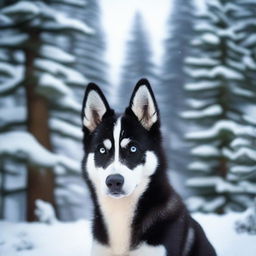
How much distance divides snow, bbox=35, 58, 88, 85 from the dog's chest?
6.30 metres

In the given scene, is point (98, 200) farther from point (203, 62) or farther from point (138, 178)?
point (203, 62)

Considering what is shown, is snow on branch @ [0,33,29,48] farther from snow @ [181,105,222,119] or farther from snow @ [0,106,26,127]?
snow @ [181,105,222,119]

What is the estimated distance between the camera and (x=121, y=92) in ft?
45.5

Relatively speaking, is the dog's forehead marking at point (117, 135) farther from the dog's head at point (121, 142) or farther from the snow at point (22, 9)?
the snow at point (22, 9)

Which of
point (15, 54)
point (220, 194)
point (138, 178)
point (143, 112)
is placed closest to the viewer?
point (138, 178)

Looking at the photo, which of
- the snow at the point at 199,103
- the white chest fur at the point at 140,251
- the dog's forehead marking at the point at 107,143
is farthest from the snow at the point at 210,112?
the white chest fur at the point at 140,251

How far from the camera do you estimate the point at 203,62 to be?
504 inches

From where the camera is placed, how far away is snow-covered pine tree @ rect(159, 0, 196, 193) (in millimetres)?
15695

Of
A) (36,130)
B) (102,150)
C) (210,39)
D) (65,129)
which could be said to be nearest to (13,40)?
(36,130)

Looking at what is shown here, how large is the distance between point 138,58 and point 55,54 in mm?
7787

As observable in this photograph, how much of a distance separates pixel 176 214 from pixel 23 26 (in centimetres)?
759

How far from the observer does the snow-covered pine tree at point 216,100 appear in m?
12.3

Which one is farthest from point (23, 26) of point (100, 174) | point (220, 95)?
point (100, 174)

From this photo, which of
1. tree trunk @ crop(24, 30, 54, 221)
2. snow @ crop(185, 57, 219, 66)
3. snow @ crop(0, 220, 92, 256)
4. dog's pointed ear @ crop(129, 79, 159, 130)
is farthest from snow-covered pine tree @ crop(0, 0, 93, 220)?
dog's pointed ear @ crop(129, 79, 159, 130)
